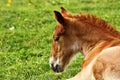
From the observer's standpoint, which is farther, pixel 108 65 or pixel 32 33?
pixel 32 33

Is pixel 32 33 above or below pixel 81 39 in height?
below

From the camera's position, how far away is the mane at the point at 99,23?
715cm

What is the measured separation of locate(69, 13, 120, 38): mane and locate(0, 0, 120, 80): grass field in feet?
4.47

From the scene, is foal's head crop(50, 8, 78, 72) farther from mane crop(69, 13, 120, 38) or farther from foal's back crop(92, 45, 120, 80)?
foal's back crop(92, 45, 120, 80)

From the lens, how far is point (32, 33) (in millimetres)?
11406

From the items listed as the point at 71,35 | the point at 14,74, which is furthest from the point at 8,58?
the point at 71,35

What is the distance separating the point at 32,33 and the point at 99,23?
14.2 ft

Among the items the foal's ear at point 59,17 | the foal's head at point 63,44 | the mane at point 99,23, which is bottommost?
the foal's head at point 63,44

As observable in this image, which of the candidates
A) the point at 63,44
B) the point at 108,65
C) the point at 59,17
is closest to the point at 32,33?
the point at 63,44

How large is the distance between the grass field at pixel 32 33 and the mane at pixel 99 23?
4.47ft

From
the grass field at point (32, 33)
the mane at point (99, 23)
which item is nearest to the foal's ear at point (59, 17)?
the mane at point (99, 23)

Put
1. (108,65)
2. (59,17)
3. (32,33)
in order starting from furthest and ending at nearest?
1. (32,33)
2. (59,17)
3. (108,65)

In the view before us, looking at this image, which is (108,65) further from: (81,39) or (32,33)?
(32,33)

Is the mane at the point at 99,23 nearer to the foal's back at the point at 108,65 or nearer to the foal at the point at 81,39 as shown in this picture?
the foal at the point at 81,39
